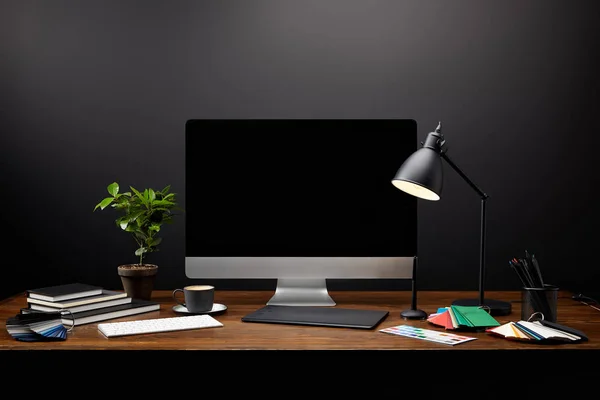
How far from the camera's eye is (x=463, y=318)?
1621mm

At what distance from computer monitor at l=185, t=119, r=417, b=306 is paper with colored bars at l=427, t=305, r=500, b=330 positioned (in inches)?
9.6

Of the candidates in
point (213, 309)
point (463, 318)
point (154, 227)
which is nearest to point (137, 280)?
point (154, 227)

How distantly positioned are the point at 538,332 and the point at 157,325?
94 centimetres

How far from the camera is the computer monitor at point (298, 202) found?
1.91 metres

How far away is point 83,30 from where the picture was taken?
7.51 feet

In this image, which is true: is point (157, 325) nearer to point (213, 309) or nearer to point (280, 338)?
point (213, 309)

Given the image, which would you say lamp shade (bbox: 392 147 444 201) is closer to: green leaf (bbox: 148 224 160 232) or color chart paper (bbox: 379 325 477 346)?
color chart paper (bbox: 379 325 477 346)

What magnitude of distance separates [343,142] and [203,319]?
2.23 ft

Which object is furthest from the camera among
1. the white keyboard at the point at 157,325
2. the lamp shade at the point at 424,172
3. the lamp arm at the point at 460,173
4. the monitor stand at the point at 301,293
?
the monitor stand at the point at 301,293

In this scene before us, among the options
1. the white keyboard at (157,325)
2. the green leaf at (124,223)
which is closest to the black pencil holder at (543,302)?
the white keyboard at (157,325)

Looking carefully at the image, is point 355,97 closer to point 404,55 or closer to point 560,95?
point 404,55

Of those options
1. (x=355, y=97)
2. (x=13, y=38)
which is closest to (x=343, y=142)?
(x=355, y=97)

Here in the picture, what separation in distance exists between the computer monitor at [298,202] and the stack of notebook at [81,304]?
23 centimetres

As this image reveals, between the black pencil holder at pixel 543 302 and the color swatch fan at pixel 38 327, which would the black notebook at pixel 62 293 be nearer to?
the color swatch fan at pixel 38 327
